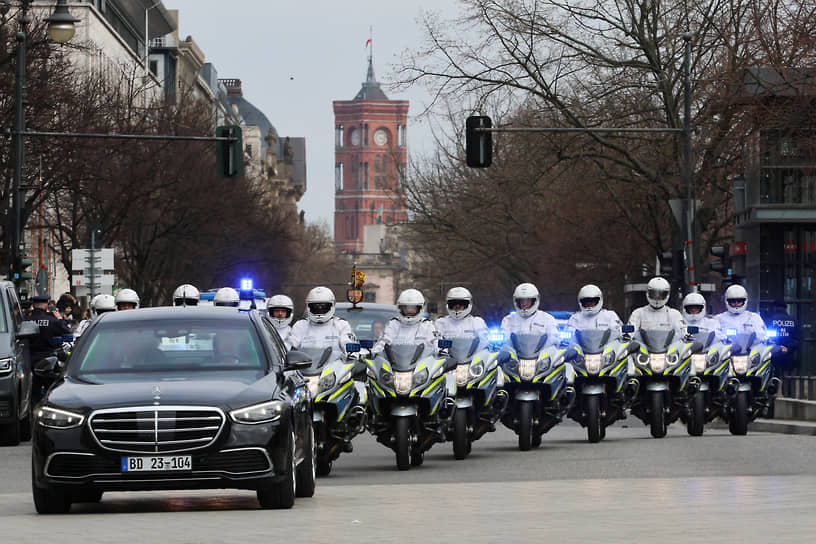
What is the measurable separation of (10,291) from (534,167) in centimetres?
2637

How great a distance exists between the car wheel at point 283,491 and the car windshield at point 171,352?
60 cm

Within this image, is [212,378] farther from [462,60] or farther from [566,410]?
[462,60]

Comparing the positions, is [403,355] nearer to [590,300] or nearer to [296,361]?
[590,300]

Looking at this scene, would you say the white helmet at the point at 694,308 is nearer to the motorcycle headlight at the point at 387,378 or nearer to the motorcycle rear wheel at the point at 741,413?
the motorcycle rear wheel at the point at 741,413

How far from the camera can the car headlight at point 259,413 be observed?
13.0m

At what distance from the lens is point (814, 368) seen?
4219cm

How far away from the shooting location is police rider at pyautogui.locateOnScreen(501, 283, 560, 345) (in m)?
22.2

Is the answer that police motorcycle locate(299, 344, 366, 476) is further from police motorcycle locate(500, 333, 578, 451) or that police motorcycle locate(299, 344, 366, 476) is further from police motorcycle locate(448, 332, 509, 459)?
police motorcycle locate(500, 333, 578, 451)

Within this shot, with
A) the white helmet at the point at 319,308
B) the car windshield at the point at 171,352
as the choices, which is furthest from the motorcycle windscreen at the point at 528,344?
the car windshield at the point at 171,352

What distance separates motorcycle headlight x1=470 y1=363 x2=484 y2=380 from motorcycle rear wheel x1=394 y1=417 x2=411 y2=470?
173cm

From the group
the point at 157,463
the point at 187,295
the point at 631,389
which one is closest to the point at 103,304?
the point at 187,295

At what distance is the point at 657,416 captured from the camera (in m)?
24.0

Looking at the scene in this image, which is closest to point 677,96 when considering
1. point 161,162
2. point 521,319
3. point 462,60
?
point 462,60

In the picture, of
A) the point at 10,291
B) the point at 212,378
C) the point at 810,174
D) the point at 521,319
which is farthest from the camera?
the point at 810,174
